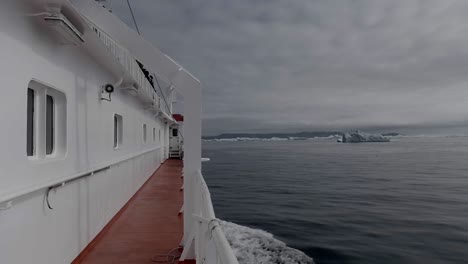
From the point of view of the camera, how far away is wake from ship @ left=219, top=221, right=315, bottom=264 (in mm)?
6750

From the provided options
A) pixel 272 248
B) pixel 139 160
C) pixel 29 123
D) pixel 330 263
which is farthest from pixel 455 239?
pixel 29 123

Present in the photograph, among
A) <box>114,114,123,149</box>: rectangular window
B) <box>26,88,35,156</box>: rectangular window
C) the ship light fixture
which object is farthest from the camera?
<box>114,114,123,149</box>: rectangular window

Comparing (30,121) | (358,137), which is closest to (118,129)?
(30,121)

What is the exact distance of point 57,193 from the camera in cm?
321

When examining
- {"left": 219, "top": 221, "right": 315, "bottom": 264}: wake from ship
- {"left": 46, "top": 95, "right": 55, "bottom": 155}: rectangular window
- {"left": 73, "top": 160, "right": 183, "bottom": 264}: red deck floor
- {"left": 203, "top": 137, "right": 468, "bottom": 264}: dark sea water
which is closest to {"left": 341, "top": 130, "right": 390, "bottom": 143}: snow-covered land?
{"left": 203, "top": 137, "right": 468, "bottom": 264}: dark sea water

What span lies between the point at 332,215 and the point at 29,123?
11.0 meters

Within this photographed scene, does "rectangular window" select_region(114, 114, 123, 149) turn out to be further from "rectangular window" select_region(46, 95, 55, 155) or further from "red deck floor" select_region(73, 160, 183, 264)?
"rectangular window" select_region(46, 95, 55, 155)

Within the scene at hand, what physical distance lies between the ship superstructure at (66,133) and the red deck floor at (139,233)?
0.46ft

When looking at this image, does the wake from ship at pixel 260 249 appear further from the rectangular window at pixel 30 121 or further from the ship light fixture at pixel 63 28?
the ship light fixture at pixel 63 28

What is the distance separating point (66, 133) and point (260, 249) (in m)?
5.26

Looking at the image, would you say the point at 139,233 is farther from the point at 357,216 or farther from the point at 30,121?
the point at 357,216

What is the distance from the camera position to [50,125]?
3.30 m

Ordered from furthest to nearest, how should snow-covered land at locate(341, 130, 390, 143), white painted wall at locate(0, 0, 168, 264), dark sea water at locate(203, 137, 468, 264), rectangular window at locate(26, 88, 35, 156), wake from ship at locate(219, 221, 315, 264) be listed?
snow-covered land at locate(341, 130, 390, 143), dark sea water at locate(203, 137, 468, 264), wake from ship at locate(219, 221, 315, 264), rectangular window at locate(26, 88, 35, 156), white painted wall at locate(0, 0, 168, 264)

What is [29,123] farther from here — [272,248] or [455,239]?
[455,239]
